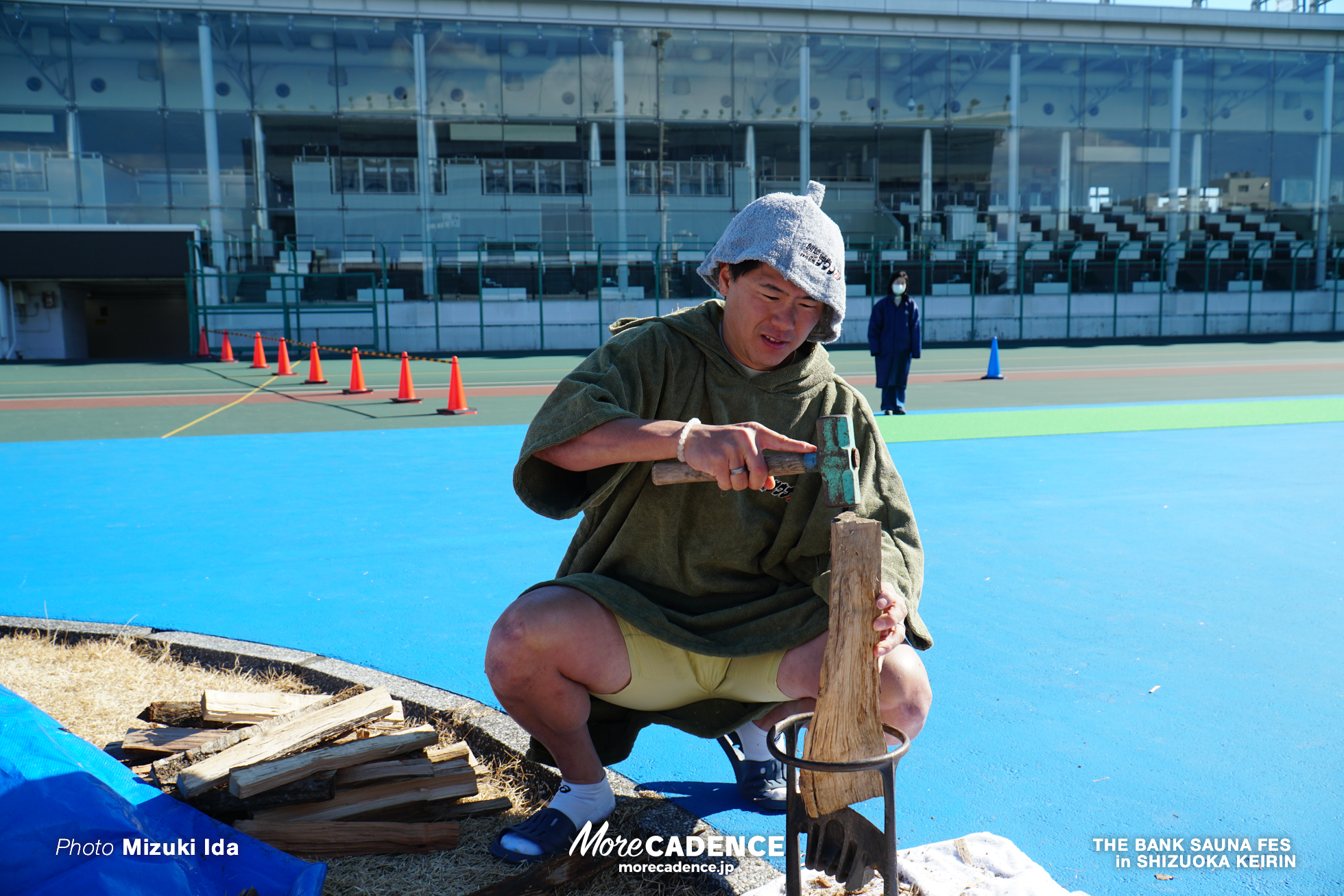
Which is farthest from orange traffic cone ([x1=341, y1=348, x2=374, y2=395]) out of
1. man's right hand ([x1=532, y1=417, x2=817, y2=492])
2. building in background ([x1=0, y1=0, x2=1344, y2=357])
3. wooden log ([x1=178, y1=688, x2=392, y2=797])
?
man's right hand ([x1=532, y1=417, x2=817, y2=492])

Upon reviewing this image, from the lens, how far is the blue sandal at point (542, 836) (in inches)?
102

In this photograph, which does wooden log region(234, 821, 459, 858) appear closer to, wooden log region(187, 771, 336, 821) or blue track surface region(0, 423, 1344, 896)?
wooden log region(187, 771, 336, 821)

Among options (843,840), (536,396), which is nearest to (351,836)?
(843,840)

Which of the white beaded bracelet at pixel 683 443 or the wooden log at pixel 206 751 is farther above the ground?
Answer: the white beaded bracelet at pixel 683 443

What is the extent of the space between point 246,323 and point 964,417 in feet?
74.4

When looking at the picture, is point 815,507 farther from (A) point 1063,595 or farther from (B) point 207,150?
(B) point 207,150

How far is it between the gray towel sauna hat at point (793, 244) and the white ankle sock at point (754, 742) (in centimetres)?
131

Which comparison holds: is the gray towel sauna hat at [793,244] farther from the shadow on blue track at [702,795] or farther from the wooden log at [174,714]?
the wooden log at [174,714]

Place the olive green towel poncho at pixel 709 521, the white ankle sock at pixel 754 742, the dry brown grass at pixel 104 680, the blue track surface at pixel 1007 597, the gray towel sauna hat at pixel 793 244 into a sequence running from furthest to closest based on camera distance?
the dry brown grass at pixel 104 680 → the white ankle sock at pixel 754 742 → the blue track surface at pixel 1007 597 → the olive green towel poncho at pixel 709 521 → the gray towel sauna hat at pixel 793 244

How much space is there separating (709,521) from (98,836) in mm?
1558

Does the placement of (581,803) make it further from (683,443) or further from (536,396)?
(536,396)

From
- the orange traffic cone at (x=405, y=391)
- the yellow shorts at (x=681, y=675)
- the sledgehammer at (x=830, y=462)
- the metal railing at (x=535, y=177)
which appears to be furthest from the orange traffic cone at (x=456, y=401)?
the metal railing at (x=535, y=177)

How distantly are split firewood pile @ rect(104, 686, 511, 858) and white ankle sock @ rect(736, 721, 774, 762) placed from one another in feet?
2.47

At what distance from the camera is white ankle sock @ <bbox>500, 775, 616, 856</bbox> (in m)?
2.63
